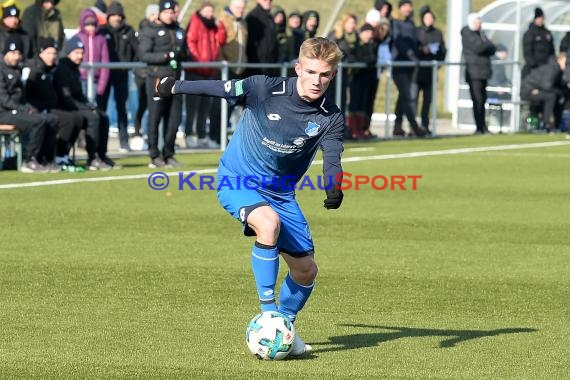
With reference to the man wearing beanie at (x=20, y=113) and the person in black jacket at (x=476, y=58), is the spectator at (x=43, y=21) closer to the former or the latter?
the man wearing beanie at (x=20, y=113)

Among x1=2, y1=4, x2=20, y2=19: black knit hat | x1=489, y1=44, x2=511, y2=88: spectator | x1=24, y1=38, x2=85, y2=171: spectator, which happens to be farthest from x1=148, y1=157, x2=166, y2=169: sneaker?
x1=489, y1=44, x2=511, y2=88: spectator

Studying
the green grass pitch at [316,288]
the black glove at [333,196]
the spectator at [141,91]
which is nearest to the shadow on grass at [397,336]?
the green grass pitch at [316,288]

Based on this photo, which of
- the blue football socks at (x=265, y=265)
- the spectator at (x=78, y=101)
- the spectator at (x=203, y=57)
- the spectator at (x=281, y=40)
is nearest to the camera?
the blue football socks at (x=265, y=265)

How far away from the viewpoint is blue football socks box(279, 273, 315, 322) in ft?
26.9

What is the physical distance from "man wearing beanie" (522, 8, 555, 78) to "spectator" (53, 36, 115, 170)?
39.8ft

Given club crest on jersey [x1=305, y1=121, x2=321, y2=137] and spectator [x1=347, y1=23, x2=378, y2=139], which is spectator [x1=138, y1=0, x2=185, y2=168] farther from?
club crest on jersey [x1=305, y1=121, x2=321, y2=137]

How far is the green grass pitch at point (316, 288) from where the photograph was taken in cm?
774

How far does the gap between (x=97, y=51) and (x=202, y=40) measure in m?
1.66

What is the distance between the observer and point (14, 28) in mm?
18922

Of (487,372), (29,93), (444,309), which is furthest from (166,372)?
(29,93)

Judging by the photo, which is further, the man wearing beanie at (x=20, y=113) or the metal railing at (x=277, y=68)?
the metal railing at (x=277, y=68)

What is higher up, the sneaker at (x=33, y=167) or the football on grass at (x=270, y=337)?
the football on grass at (x=270, y=337)

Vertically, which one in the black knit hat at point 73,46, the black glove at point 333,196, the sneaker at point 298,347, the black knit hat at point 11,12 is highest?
the black knit hat at point 11,12

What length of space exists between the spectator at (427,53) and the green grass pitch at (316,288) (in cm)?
884
